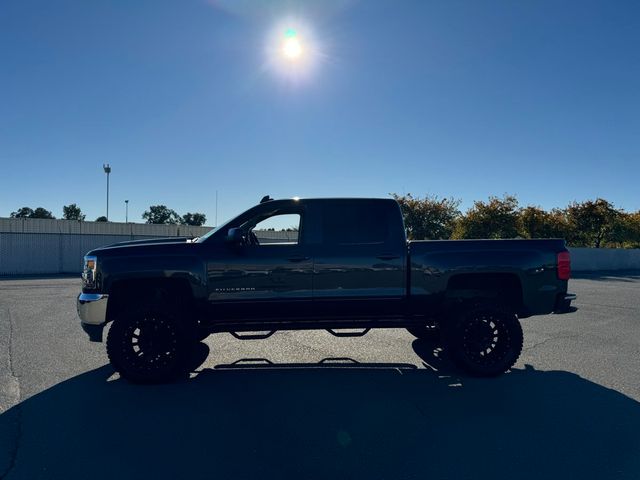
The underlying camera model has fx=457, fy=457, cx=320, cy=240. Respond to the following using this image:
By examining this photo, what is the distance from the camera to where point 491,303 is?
5570 mm

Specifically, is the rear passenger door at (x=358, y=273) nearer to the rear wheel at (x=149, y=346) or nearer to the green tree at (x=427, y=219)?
the rear wheel at (x=149, y=346)

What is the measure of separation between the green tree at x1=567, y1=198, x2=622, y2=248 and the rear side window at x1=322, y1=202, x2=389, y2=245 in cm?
3413

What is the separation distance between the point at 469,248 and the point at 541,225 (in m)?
30.7

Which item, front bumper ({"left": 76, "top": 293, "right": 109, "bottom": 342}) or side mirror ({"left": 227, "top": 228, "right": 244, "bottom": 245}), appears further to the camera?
front bumper ({"left": 76, "top": 293, "right": 109, "bottom": 342})

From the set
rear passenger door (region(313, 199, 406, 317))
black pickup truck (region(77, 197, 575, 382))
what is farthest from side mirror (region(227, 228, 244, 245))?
rear passenger door (region(313, 199, 406, 317))

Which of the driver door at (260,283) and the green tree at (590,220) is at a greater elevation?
the green tree at (590,220)

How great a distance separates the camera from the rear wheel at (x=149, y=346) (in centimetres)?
514

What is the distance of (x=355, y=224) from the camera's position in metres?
5.71

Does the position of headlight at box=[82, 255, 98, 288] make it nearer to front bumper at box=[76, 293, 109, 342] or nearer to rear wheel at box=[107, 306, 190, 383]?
front bumper at box=[76, 293, 109, 342]

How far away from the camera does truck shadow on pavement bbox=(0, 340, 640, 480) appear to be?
10.8 ft

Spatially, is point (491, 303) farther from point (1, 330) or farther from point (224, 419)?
point (1, 330)

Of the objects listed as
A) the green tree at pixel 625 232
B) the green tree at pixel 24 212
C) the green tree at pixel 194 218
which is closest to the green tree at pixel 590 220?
the green tree at pixel 625 232

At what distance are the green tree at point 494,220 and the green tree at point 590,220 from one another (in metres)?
6.15

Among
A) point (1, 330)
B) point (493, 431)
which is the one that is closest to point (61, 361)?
point (1, 330)
